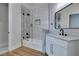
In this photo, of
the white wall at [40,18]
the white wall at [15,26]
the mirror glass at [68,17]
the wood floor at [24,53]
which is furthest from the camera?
the white wall at [15,26]

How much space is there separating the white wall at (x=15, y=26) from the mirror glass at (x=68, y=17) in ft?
3.80

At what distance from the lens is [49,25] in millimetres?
2693

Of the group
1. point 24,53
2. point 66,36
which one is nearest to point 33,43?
point 24,53

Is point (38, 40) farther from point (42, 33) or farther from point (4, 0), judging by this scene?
point (4, 0)

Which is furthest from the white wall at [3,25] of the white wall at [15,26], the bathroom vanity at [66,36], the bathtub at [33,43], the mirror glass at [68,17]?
the mirror glass at [68,17]

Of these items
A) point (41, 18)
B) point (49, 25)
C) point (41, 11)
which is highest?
point (41, 11)

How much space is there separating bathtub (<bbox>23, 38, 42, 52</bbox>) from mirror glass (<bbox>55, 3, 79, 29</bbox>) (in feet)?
2.42

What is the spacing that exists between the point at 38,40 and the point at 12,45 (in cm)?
84

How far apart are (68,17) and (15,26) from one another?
1.60 meters

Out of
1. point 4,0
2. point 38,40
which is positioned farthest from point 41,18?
point 4,0

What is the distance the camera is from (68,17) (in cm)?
212

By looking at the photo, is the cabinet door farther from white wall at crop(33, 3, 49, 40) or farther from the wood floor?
white wall at crop(33, 3, 49, 40)

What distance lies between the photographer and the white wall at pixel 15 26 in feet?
9.09

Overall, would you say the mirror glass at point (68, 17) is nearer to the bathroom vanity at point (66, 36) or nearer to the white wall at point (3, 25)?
the bathroom vanity at point (66, 36)
